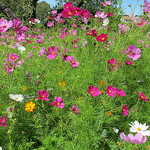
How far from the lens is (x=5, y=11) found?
6.45 meters

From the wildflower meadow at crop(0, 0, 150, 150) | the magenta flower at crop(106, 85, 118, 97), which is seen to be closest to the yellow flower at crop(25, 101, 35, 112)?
the wildflower meadow at crop(0, 0, 150, 150)

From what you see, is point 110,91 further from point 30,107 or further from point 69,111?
point 30,107

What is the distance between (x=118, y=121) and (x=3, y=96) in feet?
3.30

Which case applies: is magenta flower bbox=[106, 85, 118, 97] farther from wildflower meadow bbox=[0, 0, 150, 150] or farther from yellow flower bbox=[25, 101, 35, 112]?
yellow flower bbox=[25, 101, 35, 112]

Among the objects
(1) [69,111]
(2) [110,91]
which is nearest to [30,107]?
(1) [69,111]

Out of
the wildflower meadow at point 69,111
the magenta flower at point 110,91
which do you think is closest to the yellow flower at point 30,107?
the wildflower meadow at point 69,111

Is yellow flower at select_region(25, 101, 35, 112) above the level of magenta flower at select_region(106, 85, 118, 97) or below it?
below

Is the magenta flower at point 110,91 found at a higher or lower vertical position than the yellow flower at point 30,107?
higher

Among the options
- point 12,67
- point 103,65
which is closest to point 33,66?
point 12,67

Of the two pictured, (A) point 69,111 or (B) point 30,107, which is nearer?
(B) point 30,107

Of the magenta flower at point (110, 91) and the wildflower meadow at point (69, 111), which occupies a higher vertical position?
the magenta flower at point (110, 91)

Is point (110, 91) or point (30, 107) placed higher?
point (110, 91)

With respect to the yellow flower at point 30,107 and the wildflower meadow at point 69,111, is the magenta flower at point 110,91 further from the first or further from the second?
the yellow flower at point 30,107

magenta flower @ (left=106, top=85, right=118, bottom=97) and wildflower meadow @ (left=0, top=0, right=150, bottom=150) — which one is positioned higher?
magenta flower @ (left=106, top=85, right=118, bottom=97)
